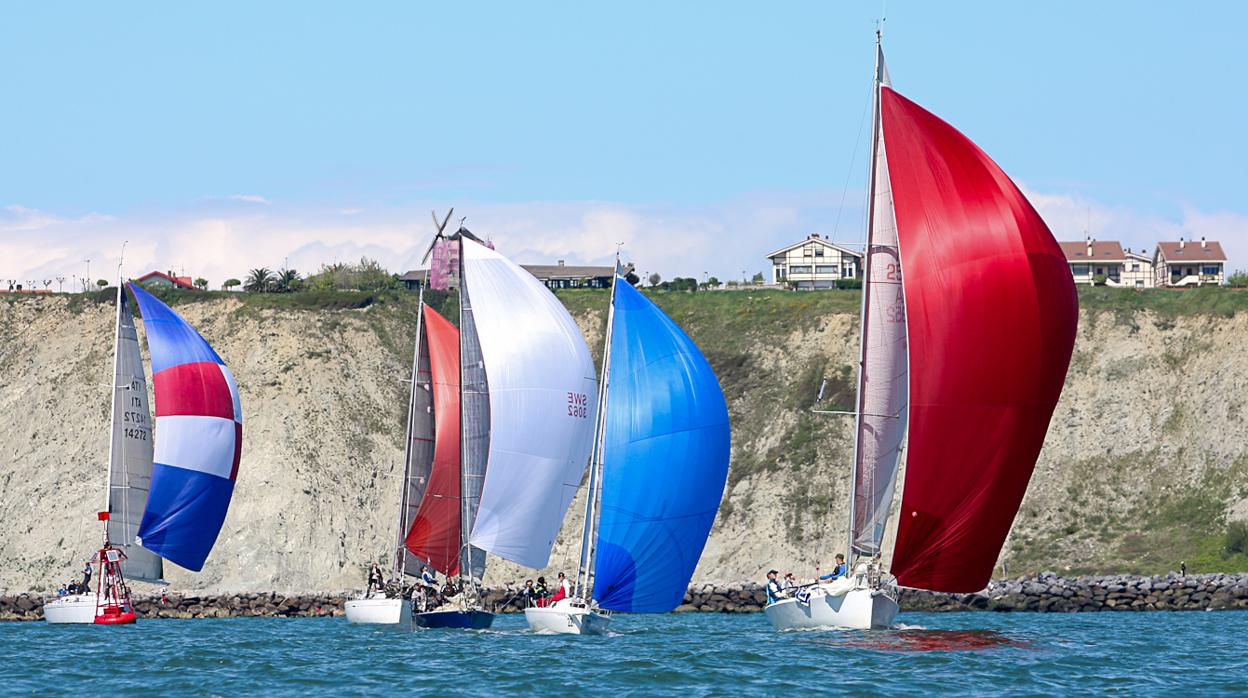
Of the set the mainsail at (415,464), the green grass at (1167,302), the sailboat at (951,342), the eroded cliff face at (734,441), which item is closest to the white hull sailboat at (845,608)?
the sailboat at (951,342)

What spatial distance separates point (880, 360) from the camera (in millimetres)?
40656

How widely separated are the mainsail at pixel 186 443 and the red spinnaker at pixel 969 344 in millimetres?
26570

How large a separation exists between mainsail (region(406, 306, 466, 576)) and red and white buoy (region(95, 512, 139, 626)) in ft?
33.2

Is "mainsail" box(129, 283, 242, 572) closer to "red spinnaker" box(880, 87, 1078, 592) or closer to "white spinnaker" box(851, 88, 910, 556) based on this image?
"white spinnaker" box(851, 88, 910, 556)

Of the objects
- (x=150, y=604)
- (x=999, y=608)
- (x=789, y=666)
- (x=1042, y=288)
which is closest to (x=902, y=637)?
(x=789, y=666)

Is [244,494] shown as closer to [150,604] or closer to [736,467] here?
Answer: [150,604]

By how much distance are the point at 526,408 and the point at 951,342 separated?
13600 mm

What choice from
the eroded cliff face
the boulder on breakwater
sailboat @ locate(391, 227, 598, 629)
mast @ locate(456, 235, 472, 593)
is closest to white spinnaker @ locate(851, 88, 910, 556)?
sailboat @ locate(391, 227, 598, 629)

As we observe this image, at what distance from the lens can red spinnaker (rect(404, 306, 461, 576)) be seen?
5234cm

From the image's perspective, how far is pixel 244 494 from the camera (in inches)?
3430

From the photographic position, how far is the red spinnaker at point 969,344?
3828 centimetres

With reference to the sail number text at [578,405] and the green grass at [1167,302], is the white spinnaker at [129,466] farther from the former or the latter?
the green grass at [1167,302]

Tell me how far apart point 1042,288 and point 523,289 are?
1586 centimetres

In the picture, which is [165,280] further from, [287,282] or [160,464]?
[160,464]
